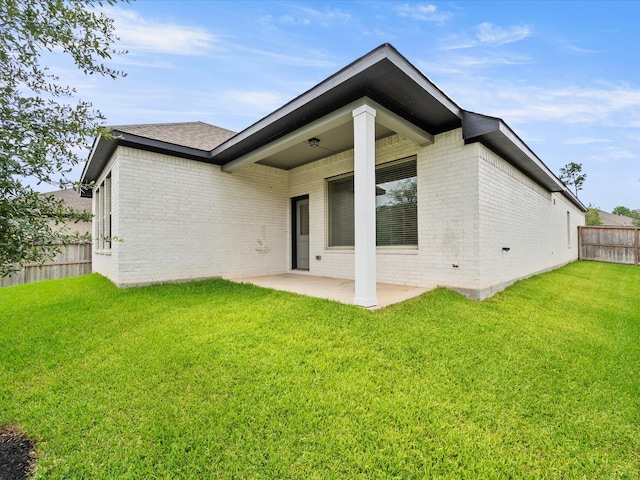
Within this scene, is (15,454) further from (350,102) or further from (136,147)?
(136,147)

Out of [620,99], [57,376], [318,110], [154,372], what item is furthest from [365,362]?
[620,99]

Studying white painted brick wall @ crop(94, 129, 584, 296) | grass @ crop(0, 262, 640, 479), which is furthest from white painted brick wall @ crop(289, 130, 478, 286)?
grass @ crop(0, 262, 640, 479)

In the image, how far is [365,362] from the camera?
259 cm

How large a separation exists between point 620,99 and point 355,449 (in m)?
15.3

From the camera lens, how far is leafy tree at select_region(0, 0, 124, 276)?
5.16ft

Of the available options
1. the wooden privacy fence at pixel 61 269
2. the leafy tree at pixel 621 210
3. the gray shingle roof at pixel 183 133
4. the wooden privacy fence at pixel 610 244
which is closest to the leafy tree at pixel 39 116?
the gray shingle roof at pixel 183 133

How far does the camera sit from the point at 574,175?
27.1 m

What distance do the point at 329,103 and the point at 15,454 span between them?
467 cm

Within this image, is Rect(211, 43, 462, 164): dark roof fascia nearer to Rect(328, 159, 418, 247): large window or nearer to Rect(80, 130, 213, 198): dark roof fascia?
Rect(80, 130, 213, 198): dark roof fascia

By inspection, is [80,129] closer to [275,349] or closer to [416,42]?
[275,349]

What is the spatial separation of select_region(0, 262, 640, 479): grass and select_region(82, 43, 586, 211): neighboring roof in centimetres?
221

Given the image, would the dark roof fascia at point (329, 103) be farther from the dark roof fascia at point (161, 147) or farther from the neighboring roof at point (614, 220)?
the neighboring roof at point (614, 220)

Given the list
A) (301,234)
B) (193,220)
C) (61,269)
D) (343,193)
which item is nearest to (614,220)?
(343,193)

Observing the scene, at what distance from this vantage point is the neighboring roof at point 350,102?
3572 mm
